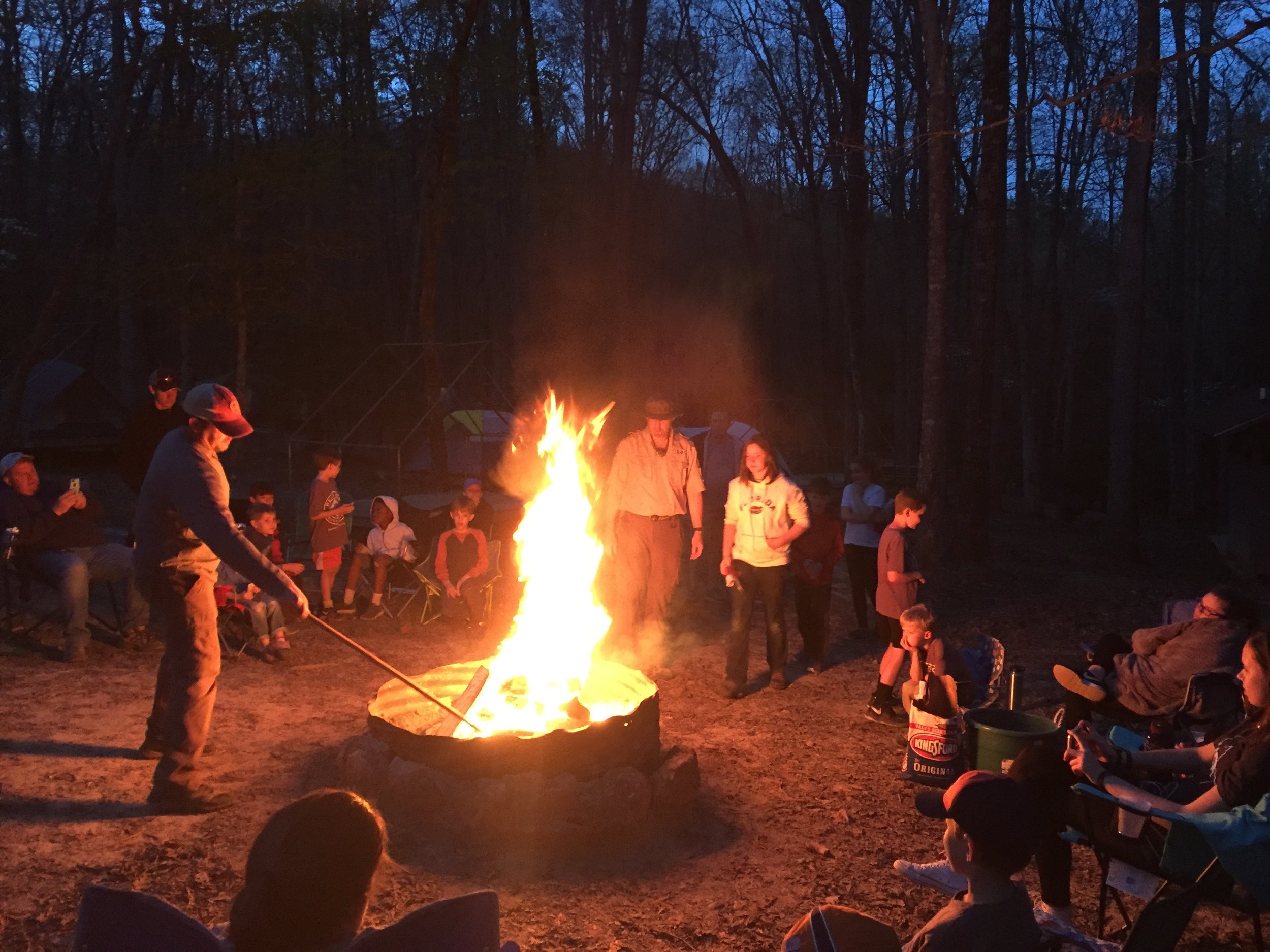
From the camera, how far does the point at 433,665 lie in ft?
27.8

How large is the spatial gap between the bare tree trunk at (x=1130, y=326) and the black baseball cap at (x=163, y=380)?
1296 centimetres

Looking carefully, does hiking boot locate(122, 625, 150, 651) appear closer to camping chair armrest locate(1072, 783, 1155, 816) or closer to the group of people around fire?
the group of people around fire

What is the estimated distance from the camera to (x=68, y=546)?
8266 mm

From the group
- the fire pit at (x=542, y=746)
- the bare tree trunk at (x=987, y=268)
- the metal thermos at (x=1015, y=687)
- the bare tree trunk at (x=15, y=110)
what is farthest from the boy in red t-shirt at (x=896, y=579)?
the bare tree trunk at (x=15, y=110)

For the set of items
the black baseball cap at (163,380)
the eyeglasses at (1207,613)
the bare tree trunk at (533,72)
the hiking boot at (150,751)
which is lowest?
the hiking boot at (150,751)

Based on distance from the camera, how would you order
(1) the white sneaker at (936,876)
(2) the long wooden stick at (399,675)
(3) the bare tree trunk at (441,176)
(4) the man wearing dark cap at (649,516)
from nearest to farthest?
(1) the white sneaker at (936,876)
(2) the long wooden stick at (399,675)
(4) the man wearing dark cap at (649,516)
(3) the bare tree trunk at (441,176)

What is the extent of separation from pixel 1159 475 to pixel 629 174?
1872cm

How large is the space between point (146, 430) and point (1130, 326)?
13513 mm

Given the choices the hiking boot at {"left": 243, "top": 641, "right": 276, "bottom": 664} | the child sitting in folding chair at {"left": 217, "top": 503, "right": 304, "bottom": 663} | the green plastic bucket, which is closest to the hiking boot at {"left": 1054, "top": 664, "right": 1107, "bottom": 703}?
the green plastic bucket

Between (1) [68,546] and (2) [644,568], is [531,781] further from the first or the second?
(1) [68,546]

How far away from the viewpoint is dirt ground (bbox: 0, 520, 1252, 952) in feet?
14.1

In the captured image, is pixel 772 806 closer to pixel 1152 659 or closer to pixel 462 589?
pixel 1152 659

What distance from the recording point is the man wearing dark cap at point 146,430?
24.9 ft

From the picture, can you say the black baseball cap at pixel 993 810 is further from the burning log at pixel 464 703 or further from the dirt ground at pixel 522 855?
the burning log at pixel 464 703
